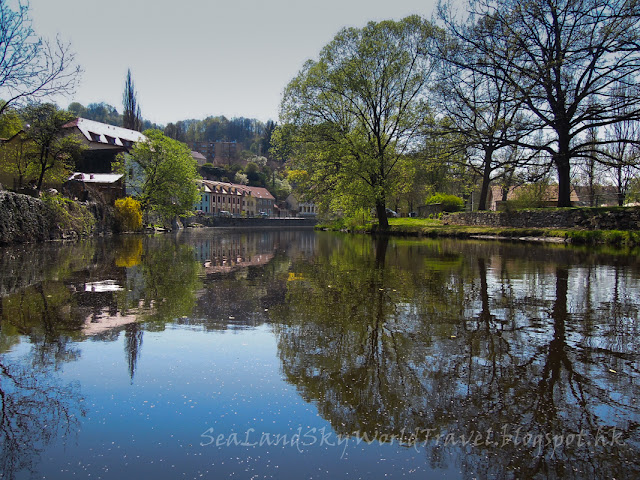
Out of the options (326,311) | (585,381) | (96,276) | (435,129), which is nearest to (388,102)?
(435,129)

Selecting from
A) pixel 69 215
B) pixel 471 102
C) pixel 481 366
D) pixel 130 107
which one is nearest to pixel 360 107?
pixel 471 102

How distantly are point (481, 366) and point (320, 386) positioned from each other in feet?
5.53

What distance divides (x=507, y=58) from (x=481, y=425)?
25.5 m

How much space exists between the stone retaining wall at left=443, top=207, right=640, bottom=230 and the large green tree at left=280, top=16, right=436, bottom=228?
28.6 ft

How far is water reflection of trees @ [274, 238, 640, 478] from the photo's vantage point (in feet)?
9.62

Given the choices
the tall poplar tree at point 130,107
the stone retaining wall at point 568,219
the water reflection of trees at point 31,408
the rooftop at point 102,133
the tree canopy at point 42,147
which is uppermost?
the tall poplar tree at point 130,107

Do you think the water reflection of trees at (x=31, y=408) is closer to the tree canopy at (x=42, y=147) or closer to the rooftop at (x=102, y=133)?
the tree canopy at (x=42, y=147)

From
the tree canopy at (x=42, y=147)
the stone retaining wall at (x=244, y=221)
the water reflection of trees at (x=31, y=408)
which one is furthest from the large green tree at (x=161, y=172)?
the water reflection of trees at (x=31, y=408)

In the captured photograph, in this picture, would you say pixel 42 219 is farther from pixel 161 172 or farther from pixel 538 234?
pixel 538 234

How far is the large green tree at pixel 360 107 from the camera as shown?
3388 centimetres

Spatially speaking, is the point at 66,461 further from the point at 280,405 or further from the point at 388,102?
the point at 388,102

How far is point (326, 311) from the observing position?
6.98m

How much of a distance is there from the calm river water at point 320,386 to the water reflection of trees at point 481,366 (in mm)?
20

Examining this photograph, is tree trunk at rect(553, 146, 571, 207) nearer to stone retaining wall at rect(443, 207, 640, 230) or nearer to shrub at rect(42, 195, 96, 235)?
stone retaining wall at rect(443, 207, 640, 230)
